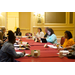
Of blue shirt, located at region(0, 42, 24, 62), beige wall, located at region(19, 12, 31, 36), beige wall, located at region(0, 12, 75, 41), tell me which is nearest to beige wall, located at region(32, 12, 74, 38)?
beige wall, located at region(0, 12, 75, 41)

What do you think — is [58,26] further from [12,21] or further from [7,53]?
[7,53]

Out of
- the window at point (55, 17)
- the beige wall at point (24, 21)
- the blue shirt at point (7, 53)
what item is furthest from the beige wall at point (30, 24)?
the blue shirt at point (7, 53)

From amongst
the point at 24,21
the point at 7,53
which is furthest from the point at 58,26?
the point at 7,53

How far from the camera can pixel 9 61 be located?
220cm

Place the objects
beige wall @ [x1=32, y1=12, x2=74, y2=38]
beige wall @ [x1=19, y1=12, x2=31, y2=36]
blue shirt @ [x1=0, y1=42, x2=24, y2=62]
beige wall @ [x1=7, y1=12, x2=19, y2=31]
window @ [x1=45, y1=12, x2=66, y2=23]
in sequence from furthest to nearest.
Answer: beige wall @ [x1=7, y1=12, x2=19, y2=31] → beige wall @ [x1=19, y1=12, x2=31, y2=36] → window @ [x1=45, y1=12, x2=66, y2=23] → beige wall @ [x1=32, y1=12, x2=74, y2=38] → blue shirt @ [x1=0, y1=42, x2=24, y2=62]

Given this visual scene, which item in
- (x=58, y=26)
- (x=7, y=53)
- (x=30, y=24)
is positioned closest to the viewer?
(x=7, y=53)

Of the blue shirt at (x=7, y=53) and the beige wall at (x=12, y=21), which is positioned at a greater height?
the beige wall at (x=12, y=21)

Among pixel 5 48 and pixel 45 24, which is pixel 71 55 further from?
pixel 45 24

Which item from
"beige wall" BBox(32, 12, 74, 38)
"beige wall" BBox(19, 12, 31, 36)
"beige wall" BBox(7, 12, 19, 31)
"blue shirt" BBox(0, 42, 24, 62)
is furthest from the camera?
"beige wall" BBox(7, 12, 19, 31)

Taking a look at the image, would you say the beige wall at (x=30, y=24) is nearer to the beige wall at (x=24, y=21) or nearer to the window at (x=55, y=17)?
the beige wall at (x=24, y=21)

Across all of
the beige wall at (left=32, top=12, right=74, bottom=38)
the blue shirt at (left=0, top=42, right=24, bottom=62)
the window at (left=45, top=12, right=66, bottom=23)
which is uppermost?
the window at (left=45, top=12, right=66, bottom=23)

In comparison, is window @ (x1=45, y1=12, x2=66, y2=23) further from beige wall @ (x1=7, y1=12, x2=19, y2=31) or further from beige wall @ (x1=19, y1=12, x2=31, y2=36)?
beige wall @ (x1=7, y1=12, x2=19, y2=31)

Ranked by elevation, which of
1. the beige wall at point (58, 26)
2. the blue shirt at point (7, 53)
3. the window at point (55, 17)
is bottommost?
the blue shirt at point (7, 53)
